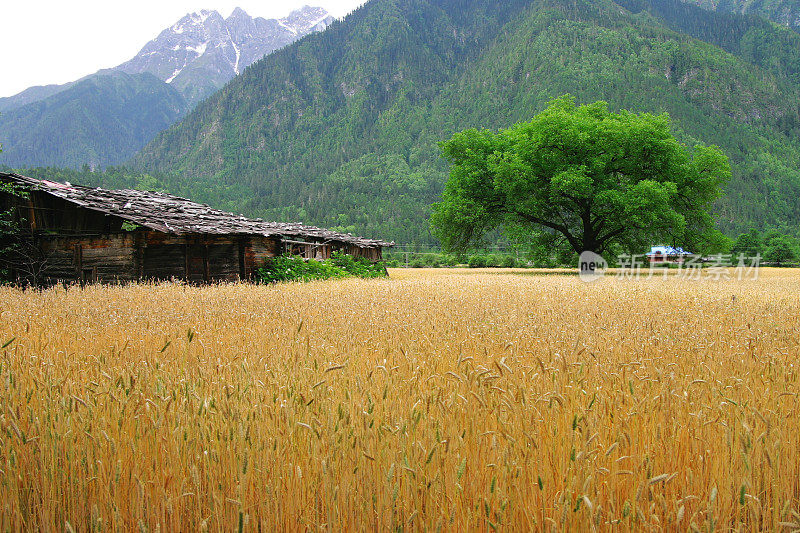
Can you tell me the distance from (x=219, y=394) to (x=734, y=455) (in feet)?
9.99

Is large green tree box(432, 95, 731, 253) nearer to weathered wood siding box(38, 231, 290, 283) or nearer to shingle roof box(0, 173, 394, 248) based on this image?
shingle roof box(0, 173, 394, 248)

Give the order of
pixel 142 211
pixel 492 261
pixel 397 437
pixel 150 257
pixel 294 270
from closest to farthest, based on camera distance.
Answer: pixel 397 437
pixel 142 211
pixel 150 257
pixel 294 270
pixel 492 261

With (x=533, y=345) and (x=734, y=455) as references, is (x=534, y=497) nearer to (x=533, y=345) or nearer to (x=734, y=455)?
(x=734, y=455)

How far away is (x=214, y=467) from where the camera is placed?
2.20m

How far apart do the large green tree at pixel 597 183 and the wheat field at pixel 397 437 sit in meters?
24.1

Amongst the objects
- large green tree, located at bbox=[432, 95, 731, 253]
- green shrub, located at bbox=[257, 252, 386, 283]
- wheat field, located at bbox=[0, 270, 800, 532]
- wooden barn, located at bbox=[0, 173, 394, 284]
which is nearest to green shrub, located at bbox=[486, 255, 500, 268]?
large green tree, located at bbox=[432, 95, 731, 253]

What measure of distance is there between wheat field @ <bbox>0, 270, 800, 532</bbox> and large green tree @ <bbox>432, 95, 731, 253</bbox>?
24.1 metres

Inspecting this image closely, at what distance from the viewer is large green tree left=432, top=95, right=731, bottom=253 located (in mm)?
27531

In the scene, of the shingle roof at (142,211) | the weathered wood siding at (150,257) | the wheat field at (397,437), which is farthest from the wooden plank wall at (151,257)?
the wheat field at (397,437)

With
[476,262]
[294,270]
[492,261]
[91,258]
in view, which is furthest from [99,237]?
[492,261]

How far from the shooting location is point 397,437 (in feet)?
8.26

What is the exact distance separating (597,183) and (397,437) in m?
30.3

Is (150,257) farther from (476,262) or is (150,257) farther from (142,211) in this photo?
(476,262)

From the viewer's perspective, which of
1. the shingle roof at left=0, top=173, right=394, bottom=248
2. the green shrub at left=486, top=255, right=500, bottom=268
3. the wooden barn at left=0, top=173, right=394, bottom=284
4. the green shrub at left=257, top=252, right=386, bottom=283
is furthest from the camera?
the green shrub at left=486, top=255, right=500, bottom=268
